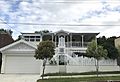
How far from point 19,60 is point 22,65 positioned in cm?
84

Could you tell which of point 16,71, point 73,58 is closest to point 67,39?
point 73,58

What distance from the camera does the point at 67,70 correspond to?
1318 inches

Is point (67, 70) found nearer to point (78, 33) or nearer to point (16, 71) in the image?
point (16, 71)

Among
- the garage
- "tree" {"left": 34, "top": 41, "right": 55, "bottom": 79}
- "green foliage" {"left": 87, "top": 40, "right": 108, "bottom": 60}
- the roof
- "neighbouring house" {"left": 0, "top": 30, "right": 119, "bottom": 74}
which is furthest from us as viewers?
the roof

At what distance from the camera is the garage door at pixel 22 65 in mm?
35094

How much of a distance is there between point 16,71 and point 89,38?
15953 millimetres

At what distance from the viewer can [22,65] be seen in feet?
116

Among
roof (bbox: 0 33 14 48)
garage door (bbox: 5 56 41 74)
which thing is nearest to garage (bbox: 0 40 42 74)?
garage door (bbox: 5 56 41 74)

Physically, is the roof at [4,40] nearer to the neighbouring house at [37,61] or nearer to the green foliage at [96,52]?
the neighbouring house at [37,61]

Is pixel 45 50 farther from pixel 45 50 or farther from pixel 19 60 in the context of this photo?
pixel 19 60

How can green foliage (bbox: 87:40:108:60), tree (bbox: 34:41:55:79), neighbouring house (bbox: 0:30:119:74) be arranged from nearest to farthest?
tree (bbox: 34:41:55:79) → green foliage (bbox: 87:40:108:60) → neighbouring house (bbox: 0:30:119:74)

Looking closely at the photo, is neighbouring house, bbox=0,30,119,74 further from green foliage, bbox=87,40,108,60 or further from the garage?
green foliage, bbox=87,40,108,60

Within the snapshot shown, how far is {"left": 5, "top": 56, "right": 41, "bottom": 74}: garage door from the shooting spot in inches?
1382

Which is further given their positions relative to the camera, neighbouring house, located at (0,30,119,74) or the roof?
the roof
